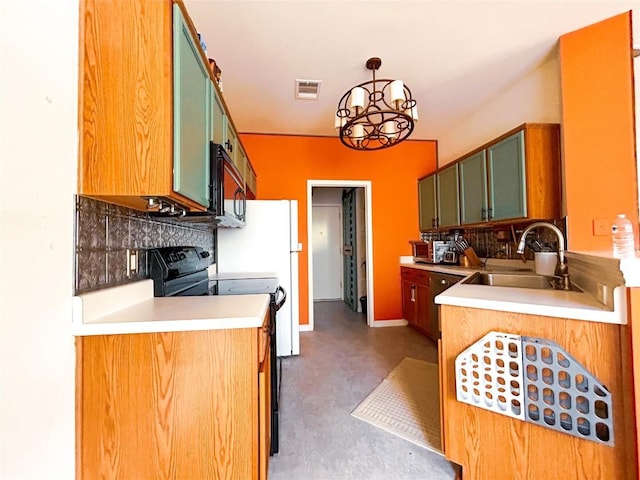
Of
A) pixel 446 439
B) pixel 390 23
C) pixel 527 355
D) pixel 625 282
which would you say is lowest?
pixel 446 439

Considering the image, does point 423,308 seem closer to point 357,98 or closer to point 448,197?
point 448,197

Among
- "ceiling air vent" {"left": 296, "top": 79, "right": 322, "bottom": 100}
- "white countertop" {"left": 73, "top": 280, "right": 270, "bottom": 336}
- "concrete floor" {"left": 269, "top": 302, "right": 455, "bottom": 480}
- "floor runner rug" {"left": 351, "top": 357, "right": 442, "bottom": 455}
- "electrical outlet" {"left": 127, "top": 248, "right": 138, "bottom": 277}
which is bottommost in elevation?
"concrete floor" {"left": 269, "top": 302, "right": 455, "bottom": 480}

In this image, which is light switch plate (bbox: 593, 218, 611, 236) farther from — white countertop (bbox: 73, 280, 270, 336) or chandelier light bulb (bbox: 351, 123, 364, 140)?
white countertop (bbox: 73, 280, 270, 336)

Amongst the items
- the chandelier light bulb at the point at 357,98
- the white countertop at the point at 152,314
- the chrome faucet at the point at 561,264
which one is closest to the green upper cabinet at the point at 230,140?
the chandelier light bulb at the point at 357,98

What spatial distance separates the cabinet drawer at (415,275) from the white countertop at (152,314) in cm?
239

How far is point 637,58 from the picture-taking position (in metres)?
1.82

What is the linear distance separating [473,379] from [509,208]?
1788 millimetres

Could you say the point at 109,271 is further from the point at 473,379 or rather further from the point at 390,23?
the point at 390,23

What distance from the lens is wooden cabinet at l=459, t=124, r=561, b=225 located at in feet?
7.07

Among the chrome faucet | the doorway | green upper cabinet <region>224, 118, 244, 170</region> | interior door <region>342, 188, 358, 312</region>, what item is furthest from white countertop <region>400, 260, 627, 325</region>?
interior door <region>342, 188, 358, 312</region>

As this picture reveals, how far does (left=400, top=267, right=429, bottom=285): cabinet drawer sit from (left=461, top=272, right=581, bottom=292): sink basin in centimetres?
102

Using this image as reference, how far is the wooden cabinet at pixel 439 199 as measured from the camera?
10.2ft

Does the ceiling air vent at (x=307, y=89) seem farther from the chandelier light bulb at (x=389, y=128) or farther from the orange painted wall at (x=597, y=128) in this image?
the orange painted wall at (x=597, y=128)

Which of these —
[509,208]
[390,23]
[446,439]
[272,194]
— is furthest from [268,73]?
[446,439]
